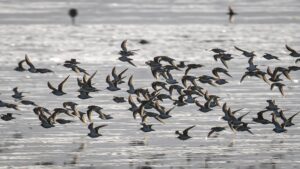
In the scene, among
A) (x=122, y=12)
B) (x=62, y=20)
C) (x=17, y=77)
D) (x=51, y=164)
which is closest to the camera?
(x=51, y=164)

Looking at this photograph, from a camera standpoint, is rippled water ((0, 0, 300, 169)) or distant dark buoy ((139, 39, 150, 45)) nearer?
rippled water ((0, 0, 300, 169))

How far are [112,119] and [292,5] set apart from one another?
84028 mm

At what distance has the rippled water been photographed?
134 feet

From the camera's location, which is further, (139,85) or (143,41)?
(143,41)

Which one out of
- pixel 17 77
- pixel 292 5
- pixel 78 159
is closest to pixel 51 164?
pixel 78 159

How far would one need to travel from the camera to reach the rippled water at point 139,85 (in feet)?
134

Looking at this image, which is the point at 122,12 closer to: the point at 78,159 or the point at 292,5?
the point at 292,5

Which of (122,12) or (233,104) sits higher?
(122,12)

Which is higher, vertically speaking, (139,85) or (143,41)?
(143,41)

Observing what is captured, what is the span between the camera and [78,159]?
40281mm

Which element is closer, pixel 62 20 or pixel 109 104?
pixel 109 104

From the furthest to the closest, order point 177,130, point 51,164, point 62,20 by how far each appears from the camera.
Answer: point 62,20 → point 177,130 → point 51,164

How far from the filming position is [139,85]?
203 feet

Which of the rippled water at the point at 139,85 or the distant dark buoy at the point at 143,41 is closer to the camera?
the rippled water at the point at 139,85
